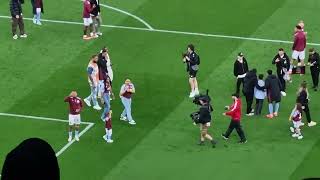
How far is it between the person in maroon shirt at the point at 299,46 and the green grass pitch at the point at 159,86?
3.95 ft

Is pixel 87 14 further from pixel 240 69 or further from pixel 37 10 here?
pixel 240 69

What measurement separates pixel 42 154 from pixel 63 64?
24.1 m

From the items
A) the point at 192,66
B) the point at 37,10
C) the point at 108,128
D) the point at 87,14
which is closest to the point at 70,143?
the point at 108,128

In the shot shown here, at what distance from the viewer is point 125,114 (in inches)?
877

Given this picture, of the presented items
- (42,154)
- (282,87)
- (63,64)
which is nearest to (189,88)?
(282,87)

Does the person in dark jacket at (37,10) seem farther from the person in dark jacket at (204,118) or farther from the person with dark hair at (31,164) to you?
the person with dark hair at (31,164)

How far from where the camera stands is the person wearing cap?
21.5 m

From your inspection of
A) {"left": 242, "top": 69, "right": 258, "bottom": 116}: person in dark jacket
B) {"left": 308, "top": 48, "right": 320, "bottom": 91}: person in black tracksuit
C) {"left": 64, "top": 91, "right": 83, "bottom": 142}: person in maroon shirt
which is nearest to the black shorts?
{"left": 242, "top": 69, "right": 258, "bottom": 116}: person in dark jacket

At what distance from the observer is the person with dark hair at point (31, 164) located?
2787 millimetres

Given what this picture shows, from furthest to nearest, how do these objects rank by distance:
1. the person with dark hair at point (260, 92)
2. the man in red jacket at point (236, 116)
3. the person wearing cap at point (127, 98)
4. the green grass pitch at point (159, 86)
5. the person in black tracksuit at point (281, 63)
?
the person in black tracksuit at point (281, 63) → the person with dark hair at point (260, 92) → the person wearing cap at point (127, 98) → the man in red jacket at point (236, 116) → the green grass pitch at point (159, 86)

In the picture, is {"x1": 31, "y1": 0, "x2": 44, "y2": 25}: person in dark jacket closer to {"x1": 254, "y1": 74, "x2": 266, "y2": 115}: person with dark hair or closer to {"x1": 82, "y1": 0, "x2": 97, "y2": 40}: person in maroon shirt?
{"x1": 82, "y1": 0, "x2": 97, "y2": 40}: person in maroon shirt

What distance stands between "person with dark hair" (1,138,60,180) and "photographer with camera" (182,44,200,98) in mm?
20635

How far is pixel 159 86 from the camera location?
2469cm

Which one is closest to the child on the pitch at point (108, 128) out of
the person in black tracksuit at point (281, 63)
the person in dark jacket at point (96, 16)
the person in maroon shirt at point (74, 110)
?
the person in maroon shirt at point (74, 110)
